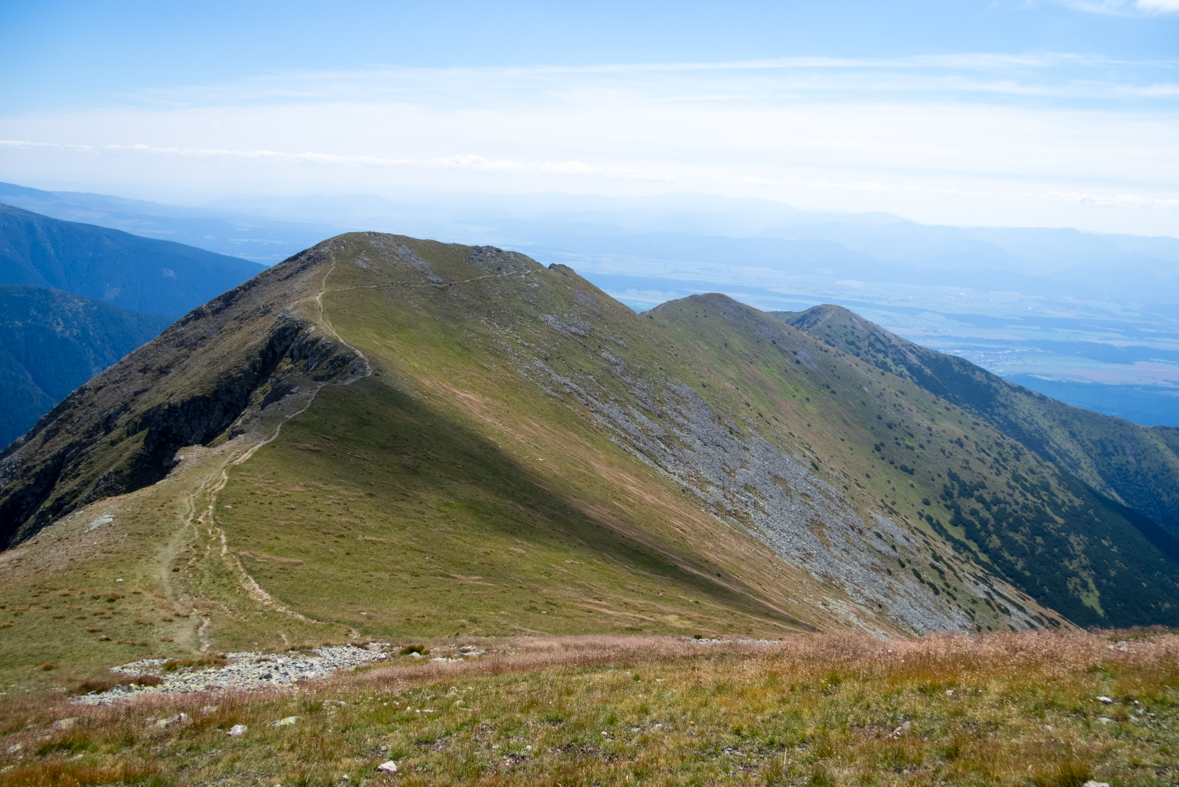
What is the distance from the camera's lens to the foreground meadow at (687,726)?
11.5 metres

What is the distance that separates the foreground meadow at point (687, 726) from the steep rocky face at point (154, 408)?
165 ft

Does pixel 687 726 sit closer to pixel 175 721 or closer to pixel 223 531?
pixel 175 721

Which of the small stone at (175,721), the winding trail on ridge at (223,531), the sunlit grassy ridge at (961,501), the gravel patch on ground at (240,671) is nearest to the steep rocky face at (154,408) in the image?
the winding trail on ridge at (223,531)

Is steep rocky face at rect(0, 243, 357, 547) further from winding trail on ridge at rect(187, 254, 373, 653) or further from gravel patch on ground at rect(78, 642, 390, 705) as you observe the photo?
gravel patch on ground at rect(78, 642, 390, 705)

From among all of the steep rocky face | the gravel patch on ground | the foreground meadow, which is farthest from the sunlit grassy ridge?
the foreground meadow

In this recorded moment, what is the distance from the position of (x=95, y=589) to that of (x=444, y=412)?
38.5 m

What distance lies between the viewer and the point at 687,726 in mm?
14586

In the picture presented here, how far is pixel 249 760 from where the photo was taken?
13.6 metres

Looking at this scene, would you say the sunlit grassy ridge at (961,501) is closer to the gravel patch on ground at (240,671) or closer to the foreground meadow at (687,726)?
the gravel patch on ground at (240,671)

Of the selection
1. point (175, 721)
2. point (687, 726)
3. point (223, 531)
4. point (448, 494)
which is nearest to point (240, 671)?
point (175, 721)

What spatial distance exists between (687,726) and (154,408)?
273 feet

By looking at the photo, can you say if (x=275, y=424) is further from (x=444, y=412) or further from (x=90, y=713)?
(x=90, y=713)

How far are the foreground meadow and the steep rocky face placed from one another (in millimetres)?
50253

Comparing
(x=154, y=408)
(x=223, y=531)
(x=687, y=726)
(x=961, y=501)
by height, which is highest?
(x=687, y=726)
